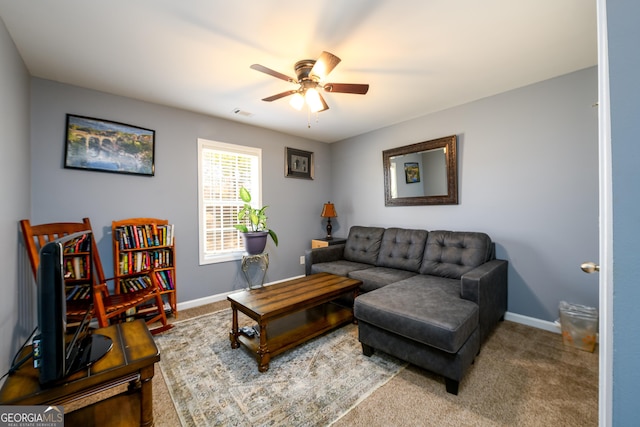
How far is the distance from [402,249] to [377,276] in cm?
63

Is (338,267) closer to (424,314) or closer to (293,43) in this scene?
(424,314)

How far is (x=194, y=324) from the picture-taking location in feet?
8.43

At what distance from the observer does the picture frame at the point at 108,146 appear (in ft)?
7.73

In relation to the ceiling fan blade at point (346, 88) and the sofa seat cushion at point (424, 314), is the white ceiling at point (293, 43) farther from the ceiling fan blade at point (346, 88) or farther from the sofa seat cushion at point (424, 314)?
the sofa seat cushion at point (424, 314)

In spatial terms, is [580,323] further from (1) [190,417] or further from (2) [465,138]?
(1) [190,417]

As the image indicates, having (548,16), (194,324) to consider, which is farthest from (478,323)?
(194,324)

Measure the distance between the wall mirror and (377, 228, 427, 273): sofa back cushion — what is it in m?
0.48

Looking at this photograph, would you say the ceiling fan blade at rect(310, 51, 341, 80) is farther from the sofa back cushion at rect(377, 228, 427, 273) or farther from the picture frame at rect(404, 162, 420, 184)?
the sofa back cushion at rect(377, 228, 427, 273)

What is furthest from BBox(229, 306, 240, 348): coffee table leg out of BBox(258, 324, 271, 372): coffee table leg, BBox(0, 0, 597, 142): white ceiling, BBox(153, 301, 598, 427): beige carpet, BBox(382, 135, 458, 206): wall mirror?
BBox(382, 135, 458, 206): wall mirror

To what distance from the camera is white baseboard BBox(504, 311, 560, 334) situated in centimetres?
232

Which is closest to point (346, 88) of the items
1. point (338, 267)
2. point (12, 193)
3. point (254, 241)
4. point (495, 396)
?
point (338, 267)

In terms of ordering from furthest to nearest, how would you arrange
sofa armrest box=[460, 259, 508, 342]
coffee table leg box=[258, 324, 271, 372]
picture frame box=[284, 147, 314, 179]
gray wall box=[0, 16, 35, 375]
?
picture frame box=[284, 147, 314, 179] < sofa armrest box=[460, 259, 508, 342] < coffee table leg box=[258, 324, 271, 372] < gray wall box=[0, 16, 35, 375]

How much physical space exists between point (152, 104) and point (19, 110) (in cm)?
112

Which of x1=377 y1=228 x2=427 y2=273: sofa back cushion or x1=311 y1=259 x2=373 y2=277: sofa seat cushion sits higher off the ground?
x1=377 y1=228 x2=427 y2=273: sofa back cushion
